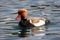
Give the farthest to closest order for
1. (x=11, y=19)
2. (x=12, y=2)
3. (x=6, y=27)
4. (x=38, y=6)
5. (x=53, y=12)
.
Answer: (x=12, y=2) → (x=38, y=6) → (x=53, y=12) → (x=11, y=19) → (x=6, y=27)

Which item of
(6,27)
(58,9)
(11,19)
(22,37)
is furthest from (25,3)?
(22,37)

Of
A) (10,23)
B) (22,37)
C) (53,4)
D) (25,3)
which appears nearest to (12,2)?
(25,3)

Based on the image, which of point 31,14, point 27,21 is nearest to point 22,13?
point 27,21

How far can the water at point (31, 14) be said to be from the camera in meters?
14.2

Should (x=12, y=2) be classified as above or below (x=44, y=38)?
above

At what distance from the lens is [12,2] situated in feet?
72.9

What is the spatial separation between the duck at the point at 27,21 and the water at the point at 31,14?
0.32 m

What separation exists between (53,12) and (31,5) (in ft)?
8.06

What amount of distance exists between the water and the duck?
32 centimetres

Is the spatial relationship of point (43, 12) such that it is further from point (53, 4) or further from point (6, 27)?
point (6, 27)

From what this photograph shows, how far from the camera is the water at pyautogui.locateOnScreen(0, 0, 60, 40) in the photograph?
14242 millimetres

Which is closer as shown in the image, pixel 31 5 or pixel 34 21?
pixel 34 21

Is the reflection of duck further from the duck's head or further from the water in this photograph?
the water

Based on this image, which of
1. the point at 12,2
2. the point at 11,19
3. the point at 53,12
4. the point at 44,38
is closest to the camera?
the point at 44,38
